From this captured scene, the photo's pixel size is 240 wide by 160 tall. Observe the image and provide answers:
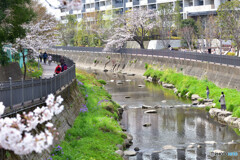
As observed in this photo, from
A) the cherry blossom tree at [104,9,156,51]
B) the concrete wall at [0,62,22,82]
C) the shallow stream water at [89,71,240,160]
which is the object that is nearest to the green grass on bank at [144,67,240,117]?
the shallow stream water at [89,71,240,160]

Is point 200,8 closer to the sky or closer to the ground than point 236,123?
closer to the sky

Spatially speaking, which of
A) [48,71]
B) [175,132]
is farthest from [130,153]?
[48,71]

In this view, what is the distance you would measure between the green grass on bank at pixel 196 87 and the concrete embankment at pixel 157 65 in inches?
33.5

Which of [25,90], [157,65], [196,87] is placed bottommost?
[196,87]

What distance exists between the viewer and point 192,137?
72.9 feet

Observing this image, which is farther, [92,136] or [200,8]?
[200,8]

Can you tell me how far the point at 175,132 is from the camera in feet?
77.2

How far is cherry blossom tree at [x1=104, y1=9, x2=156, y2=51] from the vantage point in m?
64.0

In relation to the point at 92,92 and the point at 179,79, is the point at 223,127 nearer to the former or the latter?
the point at 92,92

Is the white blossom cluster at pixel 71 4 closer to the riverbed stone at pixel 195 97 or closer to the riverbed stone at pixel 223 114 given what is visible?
the riverbed stone at pixel 223 114

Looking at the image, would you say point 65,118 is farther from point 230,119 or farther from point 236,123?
point 230,119

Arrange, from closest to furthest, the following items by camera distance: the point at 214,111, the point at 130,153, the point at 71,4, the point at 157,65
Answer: the point at 71,4 < the point at 130,153 < the point at 214,111 < the point at 157,65

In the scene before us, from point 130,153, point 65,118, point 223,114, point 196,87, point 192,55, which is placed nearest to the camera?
point 130,153

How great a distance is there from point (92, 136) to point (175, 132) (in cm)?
655
